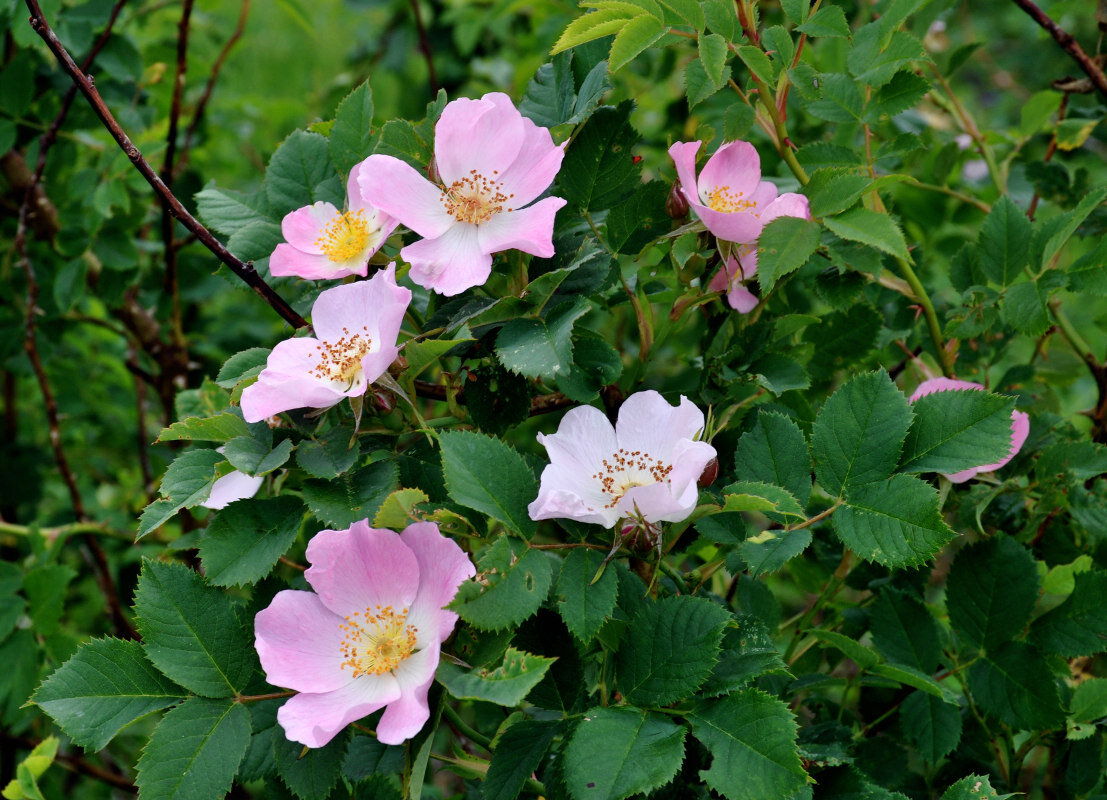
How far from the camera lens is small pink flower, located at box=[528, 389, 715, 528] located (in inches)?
28.6

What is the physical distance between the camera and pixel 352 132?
0.93 meters

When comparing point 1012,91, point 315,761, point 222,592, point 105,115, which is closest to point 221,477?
point 222,592

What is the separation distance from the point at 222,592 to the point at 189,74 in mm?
1480

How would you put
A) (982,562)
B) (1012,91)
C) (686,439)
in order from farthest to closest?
(1012,91) → (982,562) → (686,439)

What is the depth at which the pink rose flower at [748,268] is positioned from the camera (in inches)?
34.9

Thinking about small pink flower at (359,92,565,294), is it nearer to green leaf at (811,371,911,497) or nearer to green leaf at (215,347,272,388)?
green leaf at (215,347,272,388)

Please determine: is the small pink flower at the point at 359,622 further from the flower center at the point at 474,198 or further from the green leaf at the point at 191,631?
the flower center at the point at 474,198

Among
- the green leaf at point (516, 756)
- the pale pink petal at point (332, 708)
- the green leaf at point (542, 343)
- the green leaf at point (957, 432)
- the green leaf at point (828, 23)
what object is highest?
the green leaf at point (828, 23)

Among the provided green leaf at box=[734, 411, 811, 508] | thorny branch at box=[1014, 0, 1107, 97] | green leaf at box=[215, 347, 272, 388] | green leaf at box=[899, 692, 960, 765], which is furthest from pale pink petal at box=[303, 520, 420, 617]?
thorny branch at box=[1014, 0, 1107, 97]

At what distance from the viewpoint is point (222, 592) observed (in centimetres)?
85

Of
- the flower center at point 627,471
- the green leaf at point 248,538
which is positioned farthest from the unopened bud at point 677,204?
the green leaf at point 248,538

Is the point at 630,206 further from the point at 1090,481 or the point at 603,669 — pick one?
the point at 1090,481

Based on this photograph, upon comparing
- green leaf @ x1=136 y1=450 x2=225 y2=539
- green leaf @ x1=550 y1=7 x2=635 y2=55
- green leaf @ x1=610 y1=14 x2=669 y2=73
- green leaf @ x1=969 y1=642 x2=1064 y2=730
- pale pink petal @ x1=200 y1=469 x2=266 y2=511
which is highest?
green leaf @ x1=550 y1=7 x2=635 y2=55

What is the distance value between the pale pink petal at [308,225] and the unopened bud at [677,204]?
0.32 meters
